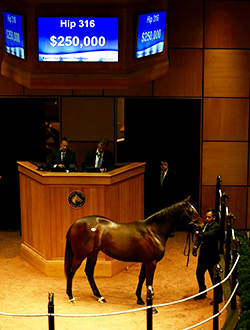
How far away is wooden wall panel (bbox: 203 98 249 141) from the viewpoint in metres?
11.6

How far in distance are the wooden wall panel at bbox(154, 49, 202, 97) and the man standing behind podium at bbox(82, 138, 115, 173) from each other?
179 centimetres

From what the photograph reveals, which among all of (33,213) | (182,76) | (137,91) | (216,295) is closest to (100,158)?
(33,213)

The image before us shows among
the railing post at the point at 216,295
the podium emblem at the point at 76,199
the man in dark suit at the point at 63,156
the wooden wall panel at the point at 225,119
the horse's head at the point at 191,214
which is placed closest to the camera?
the railing post at the point at 216,295

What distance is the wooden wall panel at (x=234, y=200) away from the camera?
11859mm

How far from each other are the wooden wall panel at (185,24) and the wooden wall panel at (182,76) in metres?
0.15

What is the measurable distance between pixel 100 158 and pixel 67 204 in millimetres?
1295

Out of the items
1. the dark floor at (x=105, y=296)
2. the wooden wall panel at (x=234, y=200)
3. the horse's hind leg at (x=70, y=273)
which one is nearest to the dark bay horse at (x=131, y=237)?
the horse's hind leg at (x=70, y=273)

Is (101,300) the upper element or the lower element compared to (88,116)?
lower

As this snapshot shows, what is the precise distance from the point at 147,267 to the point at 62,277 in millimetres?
1856

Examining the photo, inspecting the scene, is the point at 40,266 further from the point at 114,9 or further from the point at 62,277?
the point at 114,9

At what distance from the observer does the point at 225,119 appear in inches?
460

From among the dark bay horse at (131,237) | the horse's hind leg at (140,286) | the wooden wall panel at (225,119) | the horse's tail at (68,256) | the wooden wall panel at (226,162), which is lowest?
the horse's hind leg at (140,286)

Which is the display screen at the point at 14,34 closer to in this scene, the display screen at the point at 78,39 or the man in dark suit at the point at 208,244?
the display screen at the point at 78,39

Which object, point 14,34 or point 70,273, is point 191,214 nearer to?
point 70,273
